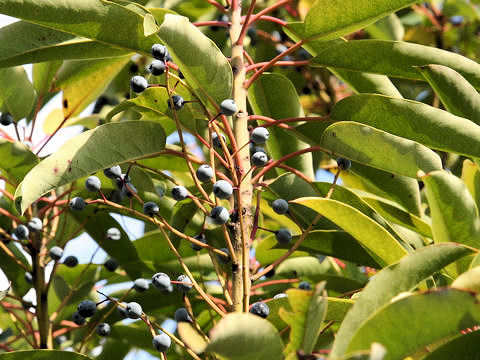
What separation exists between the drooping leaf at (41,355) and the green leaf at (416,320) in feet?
1.97

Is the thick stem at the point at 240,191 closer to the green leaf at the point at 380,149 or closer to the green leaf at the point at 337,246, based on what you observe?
the green leaf at the point at 380,149

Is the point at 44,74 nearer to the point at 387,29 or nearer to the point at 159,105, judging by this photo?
the point at 159,105

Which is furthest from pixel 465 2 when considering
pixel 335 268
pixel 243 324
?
pixel 243 324

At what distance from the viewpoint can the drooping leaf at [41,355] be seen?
4.27 feet

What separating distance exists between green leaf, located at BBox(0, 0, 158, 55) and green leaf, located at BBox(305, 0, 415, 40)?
35cm

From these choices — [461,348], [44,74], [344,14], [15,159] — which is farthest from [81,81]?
[461,348]

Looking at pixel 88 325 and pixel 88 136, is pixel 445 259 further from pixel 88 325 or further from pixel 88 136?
pixel 88 325

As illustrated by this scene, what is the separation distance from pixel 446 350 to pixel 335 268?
3.58ft

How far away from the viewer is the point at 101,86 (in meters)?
2.07

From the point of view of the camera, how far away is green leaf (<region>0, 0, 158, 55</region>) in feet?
4.51

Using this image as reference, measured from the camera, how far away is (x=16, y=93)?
1949 millimetres

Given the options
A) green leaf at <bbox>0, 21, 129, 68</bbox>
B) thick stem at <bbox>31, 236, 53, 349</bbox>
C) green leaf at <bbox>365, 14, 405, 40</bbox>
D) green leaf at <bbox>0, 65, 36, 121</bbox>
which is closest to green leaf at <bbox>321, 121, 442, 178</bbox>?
green leaf at <bbox>0, 21, 129, 68</bbox>

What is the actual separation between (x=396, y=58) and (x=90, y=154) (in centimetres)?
69

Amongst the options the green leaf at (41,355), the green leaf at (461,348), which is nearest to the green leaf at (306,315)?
the green leaf at (461,348)
